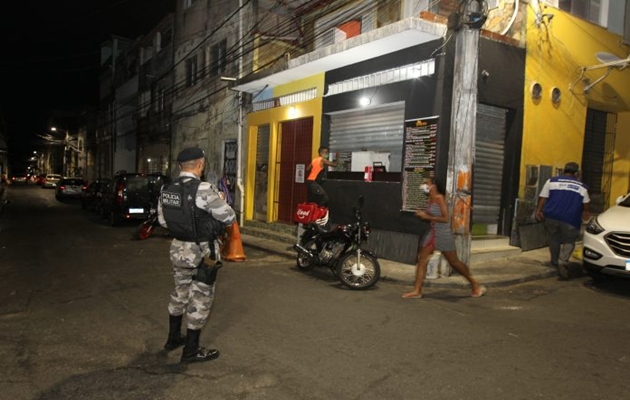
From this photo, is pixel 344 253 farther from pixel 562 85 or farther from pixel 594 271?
pixel 562 85

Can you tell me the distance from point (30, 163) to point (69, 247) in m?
134

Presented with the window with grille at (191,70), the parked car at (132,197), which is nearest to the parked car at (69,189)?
the window with grille at (191,70)

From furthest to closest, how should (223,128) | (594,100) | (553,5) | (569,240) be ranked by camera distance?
1. (223,128)
2. (594,100)
3. (553,5)
4. (569,240)

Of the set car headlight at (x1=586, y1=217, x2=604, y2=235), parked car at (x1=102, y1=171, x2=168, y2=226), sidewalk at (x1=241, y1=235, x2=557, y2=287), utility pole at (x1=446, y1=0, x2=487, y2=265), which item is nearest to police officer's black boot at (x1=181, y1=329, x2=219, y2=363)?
sidewalk at (x1=241, y1=235, x2=557, y2=287)

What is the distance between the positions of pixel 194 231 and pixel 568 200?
6733 millimetres

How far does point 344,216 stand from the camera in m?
10.5

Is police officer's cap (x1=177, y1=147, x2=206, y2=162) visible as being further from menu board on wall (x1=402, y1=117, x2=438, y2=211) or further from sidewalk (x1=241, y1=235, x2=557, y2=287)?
menu board on wall (x1=402, y1=117, x2=438, y2=211)

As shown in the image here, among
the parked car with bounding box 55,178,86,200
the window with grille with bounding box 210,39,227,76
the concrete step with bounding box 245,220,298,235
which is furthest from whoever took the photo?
the parked car with bounding box 55,178,86,200

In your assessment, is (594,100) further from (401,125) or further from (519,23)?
(401,125)

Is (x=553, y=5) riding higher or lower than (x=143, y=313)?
higher

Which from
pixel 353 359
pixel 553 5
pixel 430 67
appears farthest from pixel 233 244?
pixel 553 5

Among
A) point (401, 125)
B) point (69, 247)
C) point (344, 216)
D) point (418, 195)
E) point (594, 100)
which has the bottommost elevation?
point (69, 247)

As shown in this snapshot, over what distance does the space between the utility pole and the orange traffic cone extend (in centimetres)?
473

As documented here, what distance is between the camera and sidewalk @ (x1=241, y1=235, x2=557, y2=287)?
7258 mm
